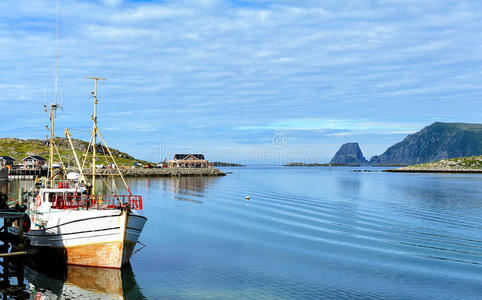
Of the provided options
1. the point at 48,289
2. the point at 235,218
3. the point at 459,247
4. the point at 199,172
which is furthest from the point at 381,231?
the point at 199,172

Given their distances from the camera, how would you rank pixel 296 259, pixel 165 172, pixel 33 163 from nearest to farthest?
1. pixel 296 259
2. pixel 33 163
3. pixel 165 172

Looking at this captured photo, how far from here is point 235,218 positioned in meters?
55.4

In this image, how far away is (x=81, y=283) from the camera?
1064 inches

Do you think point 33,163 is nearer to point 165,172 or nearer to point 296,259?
point 165,172

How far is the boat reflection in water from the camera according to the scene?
A: 83.0ft

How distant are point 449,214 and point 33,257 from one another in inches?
2090

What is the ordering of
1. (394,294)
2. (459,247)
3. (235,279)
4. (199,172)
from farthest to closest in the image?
1. (199,172)
2. (459,247)
3. (235,279)
4. (394,294)

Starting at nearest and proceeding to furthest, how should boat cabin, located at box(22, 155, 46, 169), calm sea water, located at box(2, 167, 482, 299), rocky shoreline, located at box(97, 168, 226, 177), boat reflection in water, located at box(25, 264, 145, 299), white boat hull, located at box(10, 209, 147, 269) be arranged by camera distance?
1. boat reflection in water, located at box(25, 264, 145, 299)
2. calm sea water, located at box(2, 167, 482, 299)
3. white boat hull, located at box(10, 209, 147, 269)
4. boat cabin, located at box(22, 155, 46, 169)
5. rocky shoreline, located at box(97, 168, 226, 177)

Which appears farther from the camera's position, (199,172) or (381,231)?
(199,172)

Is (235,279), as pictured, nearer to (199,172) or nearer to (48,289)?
(48,289)

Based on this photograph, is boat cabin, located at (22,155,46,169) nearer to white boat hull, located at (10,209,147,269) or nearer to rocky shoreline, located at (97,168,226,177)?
rocky shoreline, located at (97,168,226,177)

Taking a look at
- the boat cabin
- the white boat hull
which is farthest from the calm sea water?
the boat cabin

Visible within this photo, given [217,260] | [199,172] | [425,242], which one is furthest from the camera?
[199,172]

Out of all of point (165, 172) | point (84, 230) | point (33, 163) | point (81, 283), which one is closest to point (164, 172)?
point (165, 172)
